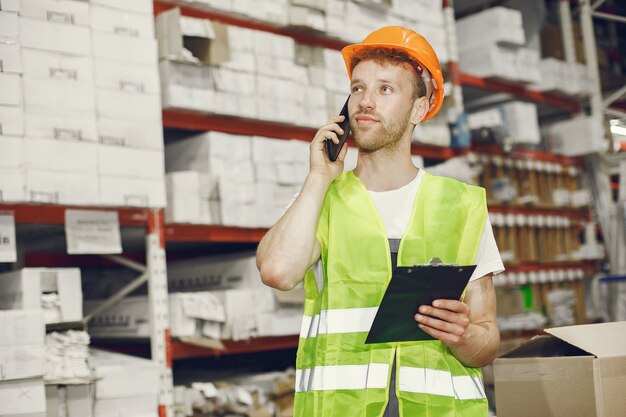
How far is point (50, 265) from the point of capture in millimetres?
5605

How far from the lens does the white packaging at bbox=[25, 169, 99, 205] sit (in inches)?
153

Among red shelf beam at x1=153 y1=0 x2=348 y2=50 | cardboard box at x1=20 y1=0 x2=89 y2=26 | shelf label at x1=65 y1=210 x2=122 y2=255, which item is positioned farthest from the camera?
red shelf beam at x1=153 y1=0 x2=348 y2=50

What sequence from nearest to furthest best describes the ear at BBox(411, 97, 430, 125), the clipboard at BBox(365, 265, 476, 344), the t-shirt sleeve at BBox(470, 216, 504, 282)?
the clipboard at BBox(365, 265, 476, 344)
the t-shirt sleeve at BBox(470, 216, 504, 282)
the ear at BBox(411, 97, 430, 125)

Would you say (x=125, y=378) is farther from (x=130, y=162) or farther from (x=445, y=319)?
(x=445, y=319)

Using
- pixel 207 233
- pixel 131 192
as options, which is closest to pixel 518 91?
pixel 207 233

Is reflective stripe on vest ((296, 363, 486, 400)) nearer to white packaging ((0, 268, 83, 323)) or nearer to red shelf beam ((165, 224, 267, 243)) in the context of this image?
white packaging ((0, 268, 83, 323))

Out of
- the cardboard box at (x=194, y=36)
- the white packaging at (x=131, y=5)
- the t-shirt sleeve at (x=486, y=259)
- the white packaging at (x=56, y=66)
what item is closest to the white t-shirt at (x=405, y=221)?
the t-shirt sleeve at (x=486, y=259)

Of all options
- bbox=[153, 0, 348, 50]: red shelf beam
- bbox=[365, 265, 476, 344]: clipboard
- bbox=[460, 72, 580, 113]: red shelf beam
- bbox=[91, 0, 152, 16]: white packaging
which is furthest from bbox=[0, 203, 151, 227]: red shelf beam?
bbox=[460, 72, 580, 113]: red shelf beam

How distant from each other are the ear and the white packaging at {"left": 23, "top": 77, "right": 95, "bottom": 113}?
2.24 metres

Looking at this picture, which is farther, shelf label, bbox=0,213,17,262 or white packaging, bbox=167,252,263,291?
white packaging, bbox=167,252,263,291

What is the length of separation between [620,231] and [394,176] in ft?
21.3

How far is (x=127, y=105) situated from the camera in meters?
4.32

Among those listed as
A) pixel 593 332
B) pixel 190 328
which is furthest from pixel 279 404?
pixel 593 332

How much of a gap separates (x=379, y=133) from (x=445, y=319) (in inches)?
24.7
